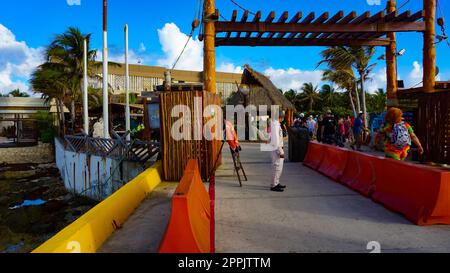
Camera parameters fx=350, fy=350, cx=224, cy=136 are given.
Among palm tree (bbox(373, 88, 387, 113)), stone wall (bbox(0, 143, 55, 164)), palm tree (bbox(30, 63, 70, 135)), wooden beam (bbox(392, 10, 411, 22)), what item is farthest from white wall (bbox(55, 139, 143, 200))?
palm tree (bbox(373, 88, 387, 113))

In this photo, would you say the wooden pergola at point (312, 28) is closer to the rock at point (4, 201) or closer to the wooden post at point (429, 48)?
the wooden post at point (429, 48)

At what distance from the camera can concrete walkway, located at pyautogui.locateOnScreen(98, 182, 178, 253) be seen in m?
4.62

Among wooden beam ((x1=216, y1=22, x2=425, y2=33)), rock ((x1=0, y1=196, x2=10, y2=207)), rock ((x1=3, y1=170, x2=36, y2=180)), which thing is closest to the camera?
wooden beam ((x1=216, y1=22, x2=425, y2=33))

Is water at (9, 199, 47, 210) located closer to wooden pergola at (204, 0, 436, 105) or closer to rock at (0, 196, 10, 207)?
rock at (0, 196, 10, 207)

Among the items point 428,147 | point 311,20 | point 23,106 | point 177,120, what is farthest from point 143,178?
point 23,106

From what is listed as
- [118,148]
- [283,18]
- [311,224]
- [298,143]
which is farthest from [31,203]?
[311,224]

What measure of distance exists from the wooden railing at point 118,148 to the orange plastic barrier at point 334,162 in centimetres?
549

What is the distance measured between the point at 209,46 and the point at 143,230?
7.22 metres

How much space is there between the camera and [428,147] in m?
11.6

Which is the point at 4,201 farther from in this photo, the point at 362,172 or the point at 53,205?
the point at 362,172

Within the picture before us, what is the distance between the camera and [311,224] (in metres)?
5.47

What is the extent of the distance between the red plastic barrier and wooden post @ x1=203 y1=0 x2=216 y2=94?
202 inches

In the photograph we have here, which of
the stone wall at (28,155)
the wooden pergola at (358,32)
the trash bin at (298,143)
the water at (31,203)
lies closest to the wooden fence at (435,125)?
the wooden pergola at (358,32)
